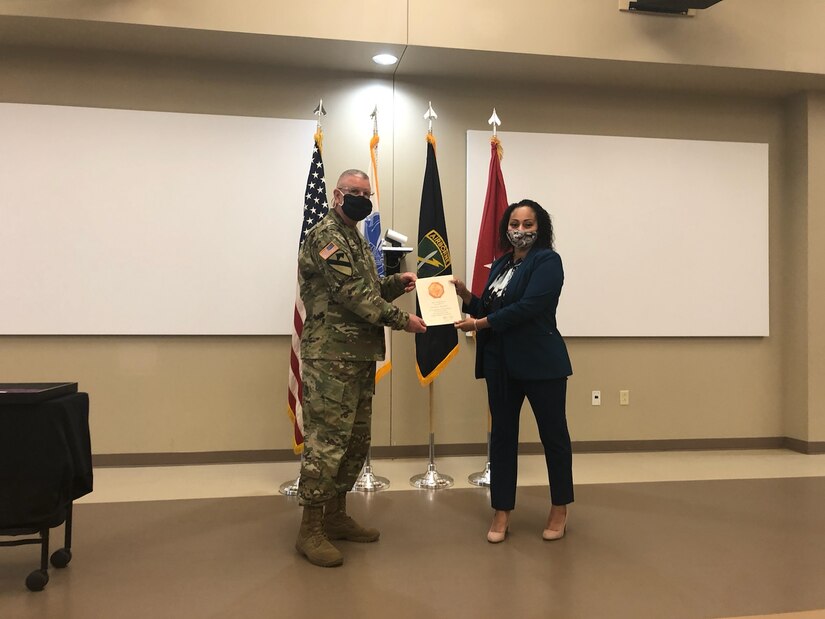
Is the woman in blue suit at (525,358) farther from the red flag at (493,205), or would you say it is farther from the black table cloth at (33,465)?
the black table cloth at (33,465)

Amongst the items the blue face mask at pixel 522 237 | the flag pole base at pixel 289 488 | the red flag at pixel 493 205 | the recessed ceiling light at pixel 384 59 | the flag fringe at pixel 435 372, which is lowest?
the flag pole base at pixel 289 488

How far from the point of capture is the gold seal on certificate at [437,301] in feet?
8.78

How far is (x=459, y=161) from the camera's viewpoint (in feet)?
14.2

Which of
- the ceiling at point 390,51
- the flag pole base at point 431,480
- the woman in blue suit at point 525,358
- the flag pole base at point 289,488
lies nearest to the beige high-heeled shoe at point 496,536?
the woman in blue suit at point 525,358

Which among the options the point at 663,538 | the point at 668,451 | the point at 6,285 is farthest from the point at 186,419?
the point at 668,451

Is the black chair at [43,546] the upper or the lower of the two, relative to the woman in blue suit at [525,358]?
lower

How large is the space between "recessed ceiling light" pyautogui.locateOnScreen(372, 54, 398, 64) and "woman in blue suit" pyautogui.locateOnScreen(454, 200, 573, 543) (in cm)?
182

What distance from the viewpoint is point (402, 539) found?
8.80ft

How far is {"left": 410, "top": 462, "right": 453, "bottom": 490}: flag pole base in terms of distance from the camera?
3.53 meters

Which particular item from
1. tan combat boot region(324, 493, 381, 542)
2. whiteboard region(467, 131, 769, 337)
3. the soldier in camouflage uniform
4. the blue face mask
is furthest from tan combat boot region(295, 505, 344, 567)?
whiteboard region(467, 131, 769, 337)

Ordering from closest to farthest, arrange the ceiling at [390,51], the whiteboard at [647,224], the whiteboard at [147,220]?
the ceiling at [390,51], the whiteboard at [147,220], the whiteboard at [647,224]

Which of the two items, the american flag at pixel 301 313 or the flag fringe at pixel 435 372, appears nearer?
the american flag at pixel 301 313

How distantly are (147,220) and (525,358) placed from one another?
9.14 feet

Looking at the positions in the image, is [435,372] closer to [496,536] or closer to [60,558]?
[496,536]
